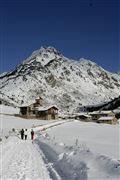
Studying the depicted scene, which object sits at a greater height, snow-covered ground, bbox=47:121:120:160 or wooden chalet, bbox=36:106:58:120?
wooden chalet, bbox=36:106:58:120

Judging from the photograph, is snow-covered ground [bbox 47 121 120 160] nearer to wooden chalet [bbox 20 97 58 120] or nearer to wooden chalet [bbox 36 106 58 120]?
wooden chalet [bbox 36 106 58 120]

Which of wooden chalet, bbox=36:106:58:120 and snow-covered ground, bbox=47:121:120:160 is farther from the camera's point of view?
wooden chalet, bbox=36:106:58:120

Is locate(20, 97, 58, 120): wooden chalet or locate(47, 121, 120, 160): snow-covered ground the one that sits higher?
locate(20, 97, 58, 120): wooden chalet

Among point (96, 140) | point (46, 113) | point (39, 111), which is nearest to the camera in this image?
point (96, 140)

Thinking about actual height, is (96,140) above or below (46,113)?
below

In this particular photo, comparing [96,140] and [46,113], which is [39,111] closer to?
[46,113]

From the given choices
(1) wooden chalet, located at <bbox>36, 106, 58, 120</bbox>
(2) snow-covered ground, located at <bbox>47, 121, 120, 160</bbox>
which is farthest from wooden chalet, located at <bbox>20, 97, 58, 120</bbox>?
(2) snow-covered ground, located at <bbox>47, 121, 120, 160</bbox>

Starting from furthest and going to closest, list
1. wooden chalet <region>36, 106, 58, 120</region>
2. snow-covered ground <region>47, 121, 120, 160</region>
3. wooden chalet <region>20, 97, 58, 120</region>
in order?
wooden chalet <region>20, 97, 58, 120</region> → wooden chalet <region>36, 106, 58, 120</region> → snow-covered ground <region>47, 121, 120, 160</region>

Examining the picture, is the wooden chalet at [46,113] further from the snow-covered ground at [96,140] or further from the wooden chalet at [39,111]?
the snow-covered ground at [96,140]

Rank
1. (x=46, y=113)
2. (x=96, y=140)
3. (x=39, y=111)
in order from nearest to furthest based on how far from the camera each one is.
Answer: (x=96, y=140) < (x=46, y=113) < (x=39, y=111)

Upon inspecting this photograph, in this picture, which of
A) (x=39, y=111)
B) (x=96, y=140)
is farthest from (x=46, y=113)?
(x=96, y=140)

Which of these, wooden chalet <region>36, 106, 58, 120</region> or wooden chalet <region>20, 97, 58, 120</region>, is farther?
wooden chalet <region>20, 97, 58, 120</region>

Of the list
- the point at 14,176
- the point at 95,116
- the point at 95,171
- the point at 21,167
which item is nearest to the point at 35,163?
the point at 21,167

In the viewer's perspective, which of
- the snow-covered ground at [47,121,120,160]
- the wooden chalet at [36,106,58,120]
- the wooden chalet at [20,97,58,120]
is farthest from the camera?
the wooden chalet at [20,97,58,120]
